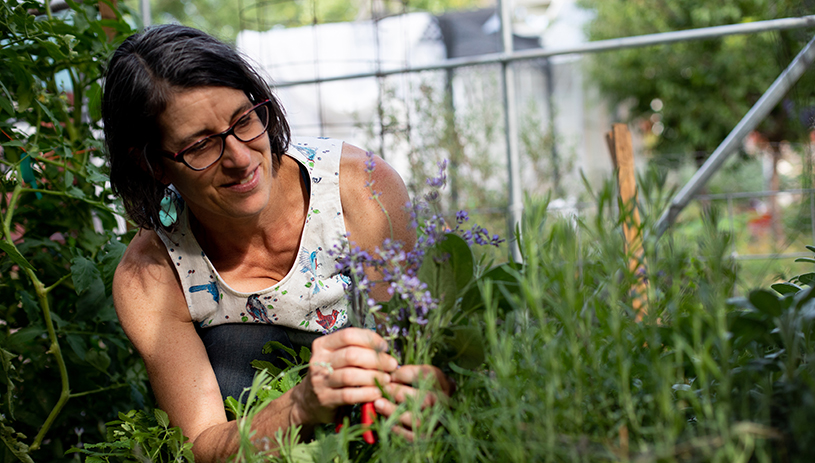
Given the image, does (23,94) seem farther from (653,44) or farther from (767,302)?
(653,44)

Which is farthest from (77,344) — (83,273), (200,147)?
(200,147)

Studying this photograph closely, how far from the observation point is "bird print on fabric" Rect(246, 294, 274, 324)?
5.13 feet

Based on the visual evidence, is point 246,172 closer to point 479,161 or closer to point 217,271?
point 217,271

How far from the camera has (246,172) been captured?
50.9 inches

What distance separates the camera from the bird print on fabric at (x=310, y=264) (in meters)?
1.57

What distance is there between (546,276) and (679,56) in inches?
432

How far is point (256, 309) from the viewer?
1.58 metres

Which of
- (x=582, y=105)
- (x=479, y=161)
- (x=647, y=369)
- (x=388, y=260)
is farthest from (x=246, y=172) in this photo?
(x=582, y=105)

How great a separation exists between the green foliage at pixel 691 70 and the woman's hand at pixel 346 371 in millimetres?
10473

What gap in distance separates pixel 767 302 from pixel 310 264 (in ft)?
3.70

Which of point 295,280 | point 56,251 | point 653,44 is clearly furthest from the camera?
point 653,44

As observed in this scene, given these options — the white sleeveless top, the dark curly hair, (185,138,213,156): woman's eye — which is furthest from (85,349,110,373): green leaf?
(185,138,213,156): woman's eye

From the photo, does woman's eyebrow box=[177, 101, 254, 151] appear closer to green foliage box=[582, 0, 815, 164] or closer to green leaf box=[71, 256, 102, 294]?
green leaf box=[71, 256, 102, 294]

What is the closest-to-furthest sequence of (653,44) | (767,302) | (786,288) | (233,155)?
(767,302)
(786,288)
(233,155)
(653,44)
